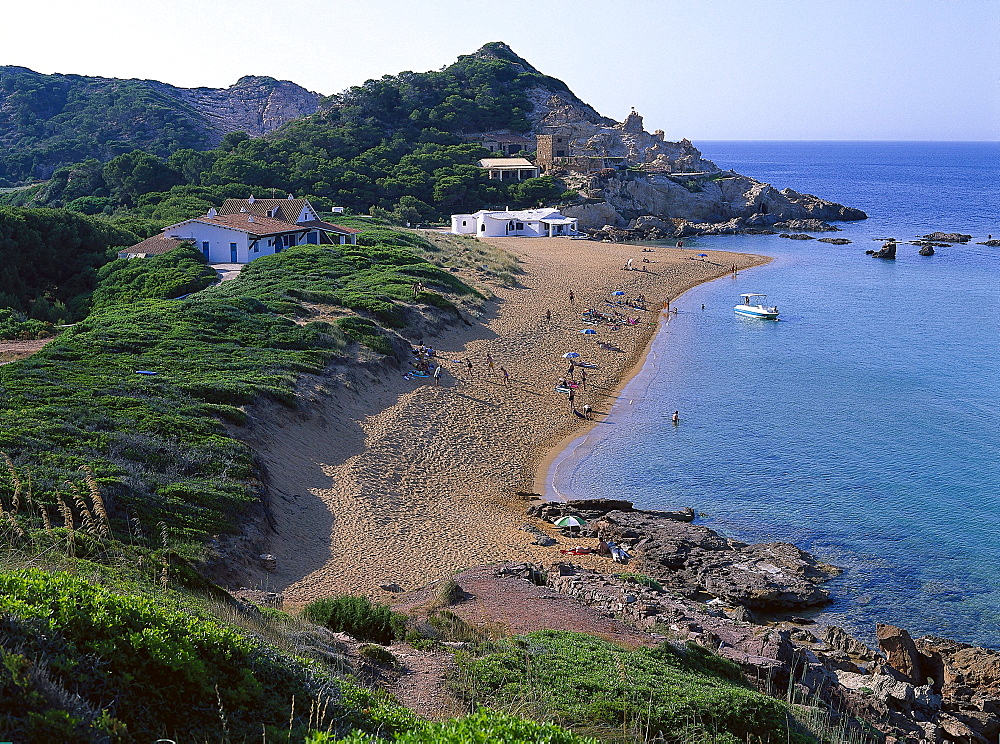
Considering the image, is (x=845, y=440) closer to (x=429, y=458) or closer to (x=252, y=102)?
(x=429, y=458)

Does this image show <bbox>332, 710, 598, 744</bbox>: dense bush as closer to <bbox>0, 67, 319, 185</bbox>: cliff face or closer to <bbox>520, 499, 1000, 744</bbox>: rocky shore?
<bbox>520, 499, 1000, 744</bbox>: rocky shore

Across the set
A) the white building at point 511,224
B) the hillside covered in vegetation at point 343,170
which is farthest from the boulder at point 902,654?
the white building at point 511,224

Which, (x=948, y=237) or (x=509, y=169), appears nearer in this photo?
(x=948, y=237)

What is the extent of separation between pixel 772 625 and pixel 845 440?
39.6ft

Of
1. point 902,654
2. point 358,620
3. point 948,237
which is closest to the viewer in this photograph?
point 358,620

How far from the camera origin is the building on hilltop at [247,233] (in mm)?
43281

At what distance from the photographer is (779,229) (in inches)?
3260

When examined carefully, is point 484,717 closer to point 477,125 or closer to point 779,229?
point 779,229

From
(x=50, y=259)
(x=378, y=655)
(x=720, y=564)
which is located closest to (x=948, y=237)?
(x=720, y=564)

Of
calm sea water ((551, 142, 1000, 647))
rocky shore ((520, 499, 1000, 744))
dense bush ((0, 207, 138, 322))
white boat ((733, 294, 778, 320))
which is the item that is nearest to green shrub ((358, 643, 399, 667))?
rocky shore ((520, 499, 1000, 744))

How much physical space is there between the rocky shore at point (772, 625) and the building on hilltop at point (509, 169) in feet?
215

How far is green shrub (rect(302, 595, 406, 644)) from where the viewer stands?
11422 millimetres

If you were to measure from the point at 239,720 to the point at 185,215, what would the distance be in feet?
169

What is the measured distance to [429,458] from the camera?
23219mm
